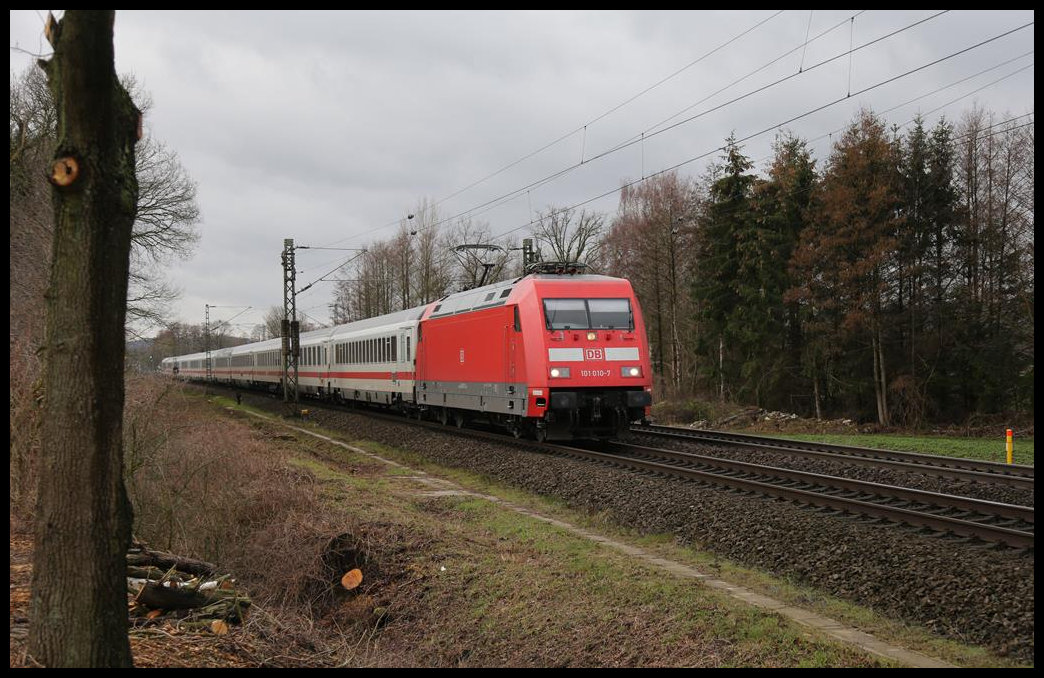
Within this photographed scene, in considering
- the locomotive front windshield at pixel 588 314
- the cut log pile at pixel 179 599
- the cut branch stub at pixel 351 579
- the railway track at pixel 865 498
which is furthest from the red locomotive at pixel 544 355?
the cut log pile at pixel 179 599

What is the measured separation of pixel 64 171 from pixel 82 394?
1.02 metres

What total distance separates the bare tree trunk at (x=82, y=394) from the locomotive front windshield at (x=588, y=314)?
12.0 metres

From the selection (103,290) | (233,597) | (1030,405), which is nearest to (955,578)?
(233,597)

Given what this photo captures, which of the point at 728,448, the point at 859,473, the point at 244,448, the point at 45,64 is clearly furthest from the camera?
the point at 728,448

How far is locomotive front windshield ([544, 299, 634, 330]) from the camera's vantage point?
51.6 ft

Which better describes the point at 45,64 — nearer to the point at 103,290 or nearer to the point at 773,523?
the point at 103,290

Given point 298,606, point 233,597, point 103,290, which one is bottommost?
point 298,606

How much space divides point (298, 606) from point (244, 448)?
5763 millimetres

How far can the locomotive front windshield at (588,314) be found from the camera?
15.7m

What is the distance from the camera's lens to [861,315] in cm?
2898

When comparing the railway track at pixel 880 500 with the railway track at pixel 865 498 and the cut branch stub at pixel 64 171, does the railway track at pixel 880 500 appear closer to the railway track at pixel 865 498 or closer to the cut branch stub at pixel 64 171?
the railway track at pixel 865 498

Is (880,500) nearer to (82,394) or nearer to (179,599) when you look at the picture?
(179,599)

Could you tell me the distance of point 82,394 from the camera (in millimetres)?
3736

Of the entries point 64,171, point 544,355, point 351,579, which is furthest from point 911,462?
point 64,171
